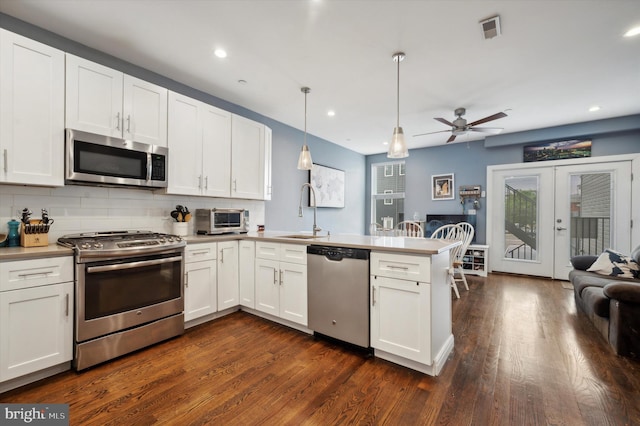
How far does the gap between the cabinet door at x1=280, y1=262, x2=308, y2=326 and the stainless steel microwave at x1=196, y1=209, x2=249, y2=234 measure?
953mm

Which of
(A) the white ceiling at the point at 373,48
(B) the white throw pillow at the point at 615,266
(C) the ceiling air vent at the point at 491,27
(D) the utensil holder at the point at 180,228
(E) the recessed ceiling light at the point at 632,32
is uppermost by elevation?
(E) the recessed ceiling light at the point at 632,32

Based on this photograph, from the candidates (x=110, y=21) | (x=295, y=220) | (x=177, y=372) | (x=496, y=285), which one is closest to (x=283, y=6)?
(x=110, y=21)

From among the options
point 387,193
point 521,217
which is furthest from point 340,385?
point 387,193

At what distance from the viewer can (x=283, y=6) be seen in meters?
2.03

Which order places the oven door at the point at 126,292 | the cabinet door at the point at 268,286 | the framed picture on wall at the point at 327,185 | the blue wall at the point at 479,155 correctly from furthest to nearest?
the framed picture on wall at the point at 327,185
the blue wall at the point at 479,155
the cabinet door at the point at 268,286
the oven door at the point at 126,292

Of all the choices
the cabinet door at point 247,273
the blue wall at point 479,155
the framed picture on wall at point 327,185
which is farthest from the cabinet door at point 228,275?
the blue wall at point 479,155

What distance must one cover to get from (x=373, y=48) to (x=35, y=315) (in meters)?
3.31

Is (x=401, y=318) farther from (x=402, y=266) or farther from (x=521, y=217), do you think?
(x=521, y=217)

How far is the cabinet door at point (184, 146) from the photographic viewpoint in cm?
285

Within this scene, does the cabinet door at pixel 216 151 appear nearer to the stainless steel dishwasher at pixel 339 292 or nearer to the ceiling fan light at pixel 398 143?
the stainless steel dishwasher at pixel 339 292

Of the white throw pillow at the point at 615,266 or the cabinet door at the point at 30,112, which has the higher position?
the cabinet door at the point at 30,112

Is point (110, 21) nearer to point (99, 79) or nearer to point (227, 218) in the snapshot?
point (99, 79)

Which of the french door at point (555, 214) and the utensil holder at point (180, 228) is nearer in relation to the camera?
the utensil holder at point (180, 228)

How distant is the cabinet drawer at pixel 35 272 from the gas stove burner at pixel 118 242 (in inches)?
5.3
